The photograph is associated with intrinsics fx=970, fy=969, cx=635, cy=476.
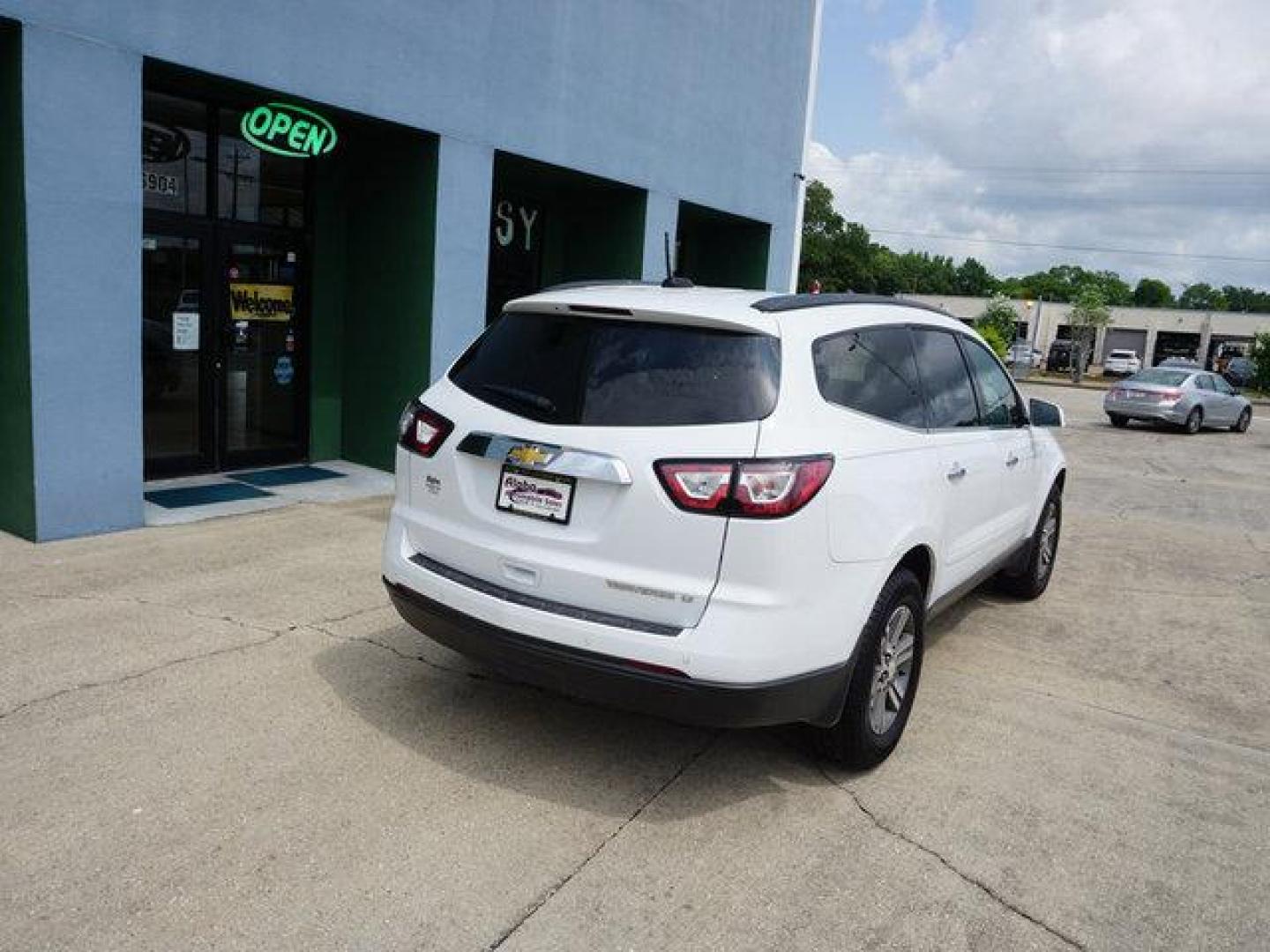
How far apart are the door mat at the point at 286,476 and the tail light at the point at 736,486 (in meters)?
6.04

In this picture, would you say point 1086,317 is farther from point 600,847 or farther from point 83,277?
point 600,847

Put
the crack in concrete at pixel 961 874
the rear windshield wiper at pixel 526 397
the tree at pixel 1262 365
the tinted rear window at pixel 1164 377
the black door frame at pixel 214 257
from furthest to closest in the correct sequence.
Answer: the tree at pixel 1262 365 < the tinted rear window at pixel 1164 377 < the black door frame at pixel 214 257 < the rear windshield wiper at pixel 526 397 < the crack in concrete at pixel 961 874

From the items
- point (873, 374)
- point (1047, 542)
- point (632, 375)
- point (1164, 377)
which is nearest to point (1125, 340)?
point (1164, 377)

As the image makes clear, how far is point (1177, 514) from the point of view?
34.9 feet

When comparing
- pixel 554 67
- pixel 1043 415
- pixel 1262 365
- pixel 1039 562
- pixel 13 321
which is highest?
pixel 554 67

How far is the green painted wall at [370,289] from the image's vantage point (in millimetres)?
8680

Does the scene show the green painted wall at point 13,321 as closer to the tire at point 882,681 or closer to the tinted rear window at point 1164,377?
the tire at point 882,681

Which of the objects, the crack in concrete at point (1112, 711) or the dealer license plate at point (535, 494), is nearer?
the dealer license plate at point (535, 494)

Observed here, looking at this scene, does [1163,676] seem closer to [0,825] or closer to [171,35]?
[0,825]

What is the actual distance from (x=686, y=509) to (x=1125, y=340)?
8651 cm

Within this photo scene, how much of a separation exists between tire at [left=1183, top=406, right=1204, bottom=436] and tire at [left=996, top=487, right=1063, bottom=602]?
17.1m

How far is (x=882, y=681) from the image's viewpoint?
3842mm

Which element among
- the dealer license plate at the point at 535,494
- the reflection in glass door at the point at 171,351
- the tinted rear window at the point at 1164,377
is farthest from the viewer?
the tinted rear window at the point at 1164,377

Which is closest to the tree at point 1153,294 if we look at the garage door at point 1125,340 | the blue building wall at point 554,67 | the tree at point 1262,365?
the garage door at point 1125,340
